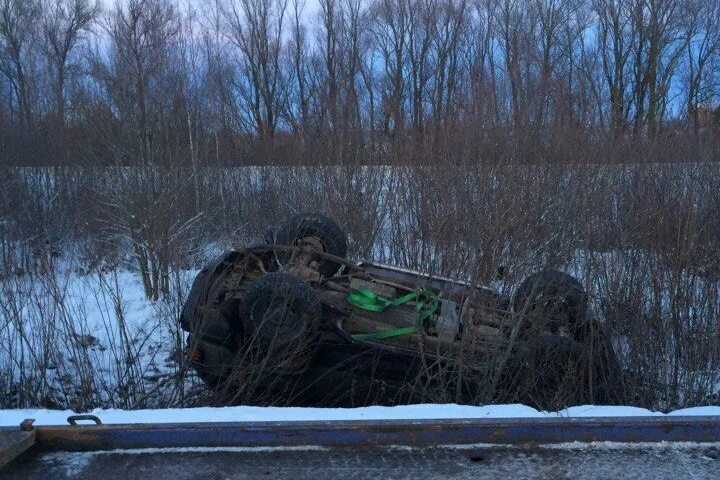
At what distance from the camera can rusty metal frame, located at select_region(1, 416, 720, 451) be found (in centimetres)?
342

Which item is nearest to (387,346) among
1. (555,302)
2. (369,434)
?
(555,302)

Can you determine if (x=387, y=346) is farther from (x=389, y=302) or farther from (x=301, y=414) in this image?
(x=301, y=414)

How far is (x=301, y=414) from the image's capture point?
4230mm

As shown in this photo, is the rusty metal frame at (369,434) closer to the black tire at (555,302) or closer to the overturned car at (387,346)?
the overturned car at (387,346)

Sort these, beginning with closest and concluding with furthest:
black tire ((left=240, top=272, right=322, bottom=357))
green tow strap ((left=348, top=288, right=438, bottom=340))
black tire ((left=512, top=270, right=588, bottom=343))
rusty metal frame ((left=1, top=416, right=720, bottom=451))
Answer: rusty metal frame ((left=1, top=416, right=720, bottom=451)) → black tire ((left=240, top=272, right=322, bottom=357)) → green tow strap ((left=348, top=288, right=438, bottom=340)) → black tire ((left=512, top=270, right=588, bottom=343))

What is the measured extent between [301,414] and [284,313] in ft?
5.84

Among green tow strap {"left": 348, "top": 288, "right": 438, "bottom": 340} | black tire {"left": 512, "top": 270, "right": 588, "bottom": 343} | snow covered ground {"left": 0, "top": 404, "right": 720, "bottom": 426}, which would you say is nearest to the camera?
snow covered ground {"left": 0, "top": 404, "right": 720, "bottom": 426}

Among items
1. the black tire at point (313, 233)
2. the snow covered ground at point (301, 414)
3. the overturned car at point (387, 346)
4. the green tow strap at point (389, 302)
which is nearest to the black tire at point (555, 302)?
the overturned car at point (387, 346)

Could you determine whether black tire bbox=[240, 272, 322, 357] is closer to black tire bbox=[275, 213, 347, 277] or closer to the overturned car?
the overturned car

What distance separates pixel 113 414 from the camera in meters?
4.13

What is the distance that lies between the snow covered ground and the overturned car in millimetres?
1425

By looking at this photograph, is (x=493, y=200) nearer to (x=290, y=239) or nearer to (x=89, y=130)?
(x=290, y=239)

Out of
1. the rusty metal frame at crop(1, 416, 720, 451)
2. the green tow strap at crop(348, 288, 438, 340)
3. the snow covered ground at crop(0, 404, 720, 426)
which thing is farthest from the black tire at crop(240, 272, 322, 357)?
the rusty metal frame at crop(1, 416, 720, 451)

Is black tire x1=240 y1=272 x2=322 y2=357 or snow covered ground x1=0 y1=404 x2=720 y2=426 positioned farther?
black tire x1=240 y1=272 x2=322 y2=357
